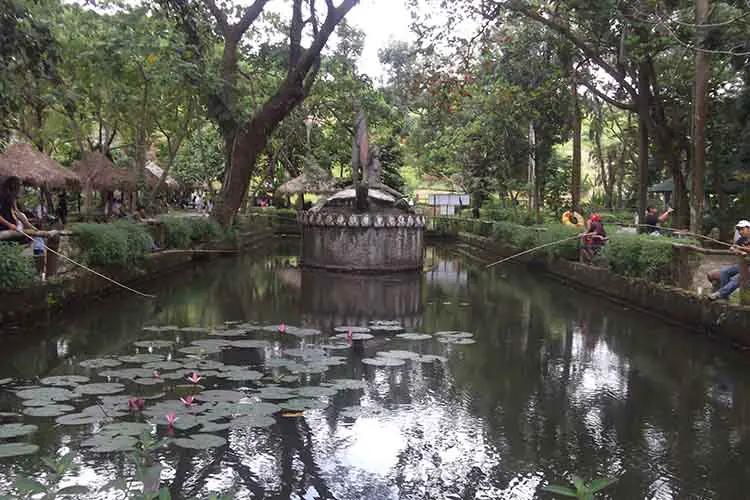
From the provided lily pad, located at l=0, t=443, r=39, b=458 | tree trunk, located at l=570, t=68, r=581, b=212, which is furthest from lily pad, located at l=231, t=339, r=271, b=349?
tree trunk, located at l=570, t=68, r=581, b=212

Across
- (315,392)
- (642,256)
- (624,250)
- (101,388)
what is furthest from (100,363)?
(624,250)

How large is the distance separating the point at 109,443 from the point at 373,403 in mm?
2302

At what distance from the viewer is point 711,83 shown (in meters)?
20.5

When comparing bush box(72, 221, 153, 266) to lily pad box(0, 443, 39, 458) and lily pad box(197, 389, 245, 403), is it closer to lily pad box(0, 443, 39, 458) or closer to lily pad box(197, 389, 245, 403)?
lily pad box(197, 389, 245, 403)

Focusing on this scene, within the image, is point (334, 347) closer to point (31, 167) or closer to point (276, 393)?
point (276, 393)

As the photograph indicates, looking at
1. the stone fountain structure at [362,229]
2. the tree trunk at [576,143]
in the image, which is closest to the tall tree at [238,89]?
the stone fountain structure at [362,229]

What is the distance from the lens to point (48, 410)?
18.3ft

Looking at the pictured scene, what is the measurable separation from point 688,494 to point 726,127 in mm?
19749

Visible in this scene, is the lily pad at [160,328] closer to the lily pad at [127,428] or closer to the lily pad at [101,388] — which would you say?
the lily pad at [101,388]

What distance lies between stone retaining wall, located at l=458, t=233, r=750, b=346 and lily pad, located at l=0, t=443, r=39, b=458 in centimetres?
796

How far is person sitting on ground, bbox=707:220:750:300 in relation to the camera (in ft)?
30.5

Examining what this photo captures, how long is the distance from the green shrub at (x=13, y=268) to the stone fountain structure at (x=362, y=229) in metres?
9.27

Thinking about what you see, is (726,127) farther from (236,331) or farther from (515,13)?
(236,331)

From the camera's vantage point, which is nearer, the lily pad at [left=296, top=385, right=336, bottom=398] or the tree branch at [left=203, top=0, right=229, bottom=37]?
the lily pad at [left=296, top=385, right=336, bottom=398]
